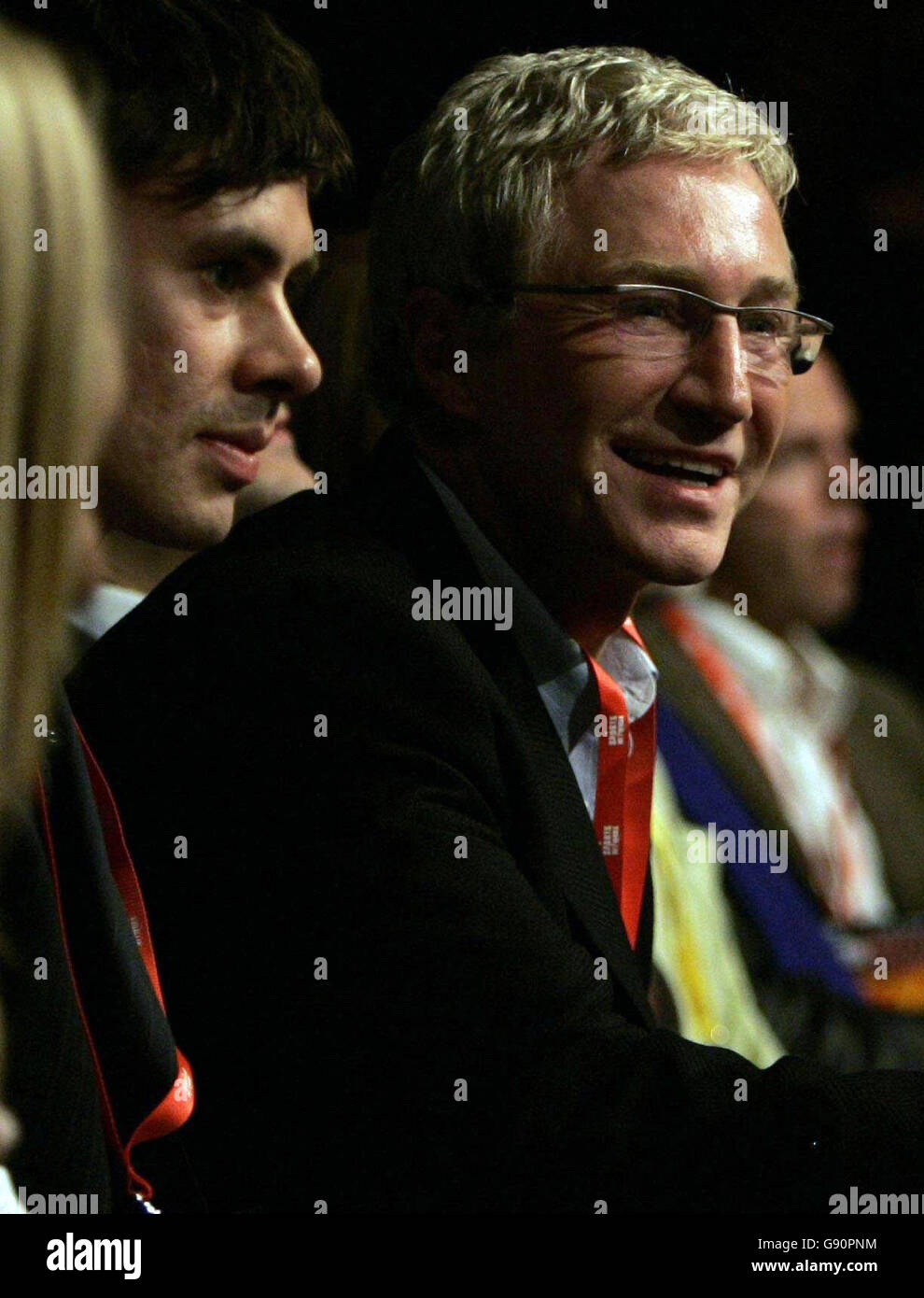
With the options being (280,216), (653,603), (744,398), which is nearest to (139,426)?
(280,216)

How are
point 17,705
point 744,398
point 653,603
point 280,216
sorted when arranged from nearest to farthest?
point 17,705, point 744,398, point 280,216, point 653,603

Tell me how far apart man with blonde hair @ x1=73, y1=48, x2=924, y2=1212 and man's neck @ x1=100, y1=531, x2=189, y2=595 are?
0.70 feet

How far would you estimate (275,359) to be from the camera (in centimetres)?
177

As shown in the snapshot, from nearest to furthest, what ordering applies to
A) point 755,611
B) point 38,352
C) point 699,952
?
point 38,352 → point 699,952 → point 755,611

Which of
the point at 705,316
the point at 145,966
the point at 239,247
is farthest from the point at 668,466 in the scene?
the point at 145,966

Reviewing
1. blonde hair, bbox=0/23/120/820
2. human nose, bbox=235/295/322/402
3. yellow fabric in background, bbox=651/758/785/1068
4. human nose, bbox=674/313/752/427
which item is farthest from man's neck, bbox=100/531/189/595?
blonde hair, bbox=0/23/120/820

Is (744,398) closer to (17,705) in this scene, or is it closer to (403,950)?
(403,950)

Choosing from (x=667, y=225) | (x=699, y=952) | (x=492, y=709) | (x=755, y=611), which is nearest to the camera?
(x=492, y=709)

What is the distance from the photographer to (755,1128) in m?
1.32

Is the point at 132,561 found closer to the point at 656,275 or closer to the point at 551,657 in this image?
the point at 551,657

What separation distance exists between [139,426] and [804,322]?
659 millimetres

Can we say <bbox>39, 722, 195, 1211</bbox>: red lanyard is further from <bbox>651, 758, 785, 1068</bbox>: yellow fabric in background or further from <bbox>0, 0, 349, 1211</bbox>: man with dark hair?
<bbox>651, 758, 785, 1068</bbox>: yellow fabric in background

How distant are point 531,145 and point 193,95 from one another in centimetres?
34
